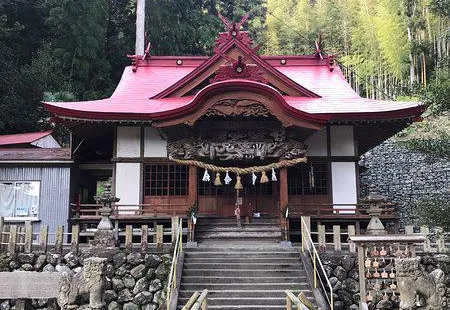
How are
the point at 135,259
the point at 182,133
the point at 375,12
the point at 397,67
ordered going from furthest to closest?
the point at 375,12
the point at 397,67
the point at 182,133
the point at 135,259

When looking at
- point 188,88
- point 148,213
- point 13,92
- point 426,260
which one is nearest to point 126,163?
point 148,213

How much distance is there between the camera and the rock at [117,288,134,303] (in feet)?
34.2

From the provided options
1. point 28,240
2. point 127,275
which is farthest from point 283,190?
point 28,240

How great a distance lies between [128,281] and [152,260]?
70 cm

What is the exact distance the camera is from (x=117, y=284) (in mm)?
10531

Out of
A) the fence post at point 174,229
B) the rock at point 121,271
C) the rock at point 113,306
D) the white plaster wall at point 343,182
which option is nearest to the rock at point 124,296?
the rock at point 113,306

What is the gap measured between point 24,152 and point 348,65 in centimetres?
2883

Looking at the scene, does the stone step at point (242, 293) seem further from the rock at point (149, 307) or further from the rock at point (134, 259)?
the rock at point (134, 259)

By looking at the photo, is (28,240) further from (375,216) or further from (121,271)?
(375,216)

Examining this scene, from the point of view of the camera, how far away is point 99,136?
1593 cm

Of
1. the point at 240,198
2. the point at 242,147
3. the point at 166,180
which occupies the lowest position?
the point at 240,198

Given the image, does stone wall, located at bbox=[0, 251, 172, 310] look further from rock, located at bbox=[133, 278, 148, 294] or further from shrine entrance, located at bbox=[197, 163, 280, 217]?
shrine entrance, located at bbox=[197, 163, 280, 217]

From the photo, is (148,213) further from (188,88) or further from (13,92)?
(13,92)

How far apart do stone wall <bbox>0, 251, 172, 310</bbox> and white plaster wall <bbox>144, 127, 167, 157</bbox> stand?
441 centimetres
